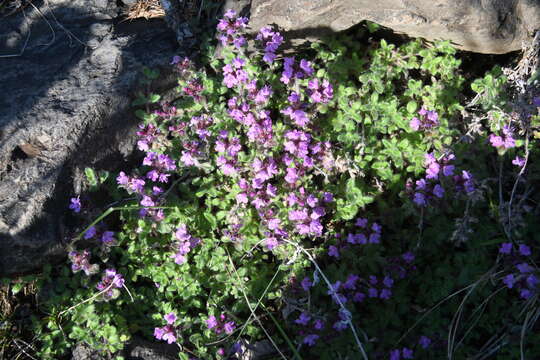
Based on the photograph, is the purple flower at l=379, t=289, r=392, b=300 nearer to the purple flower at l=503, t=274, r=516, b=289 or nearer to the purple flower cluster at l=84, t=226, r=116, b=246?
the purple flower at l=503, t=274, r=516, b=289

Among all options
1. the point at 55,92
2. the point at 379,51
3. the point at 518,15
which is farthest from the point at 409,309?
the point at 55,92

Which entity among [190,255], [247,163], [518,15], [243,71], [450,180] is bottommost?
[190,255]

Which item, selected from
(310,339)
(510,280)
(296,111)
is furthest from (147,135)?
(510,280)

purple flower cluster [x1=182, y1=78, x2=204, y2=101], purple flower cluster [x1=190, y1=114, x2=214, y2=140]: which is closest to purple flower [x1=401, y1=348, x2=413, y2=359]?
purple flower cluster [x1=190, y1=114, x2=214, y2=140]

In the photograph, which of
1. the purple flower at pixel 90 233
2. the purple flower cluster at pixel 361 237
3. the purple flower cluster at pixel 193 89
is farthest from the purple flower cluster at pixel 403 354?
the purple flower cluster at pixel 193 89

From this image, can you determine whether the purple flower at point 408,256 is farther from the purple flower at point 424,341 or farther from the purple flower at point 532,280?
the purple flower at point 532,280

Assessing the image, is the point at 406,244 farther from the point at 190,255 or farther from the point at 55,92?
the point at 55,92
